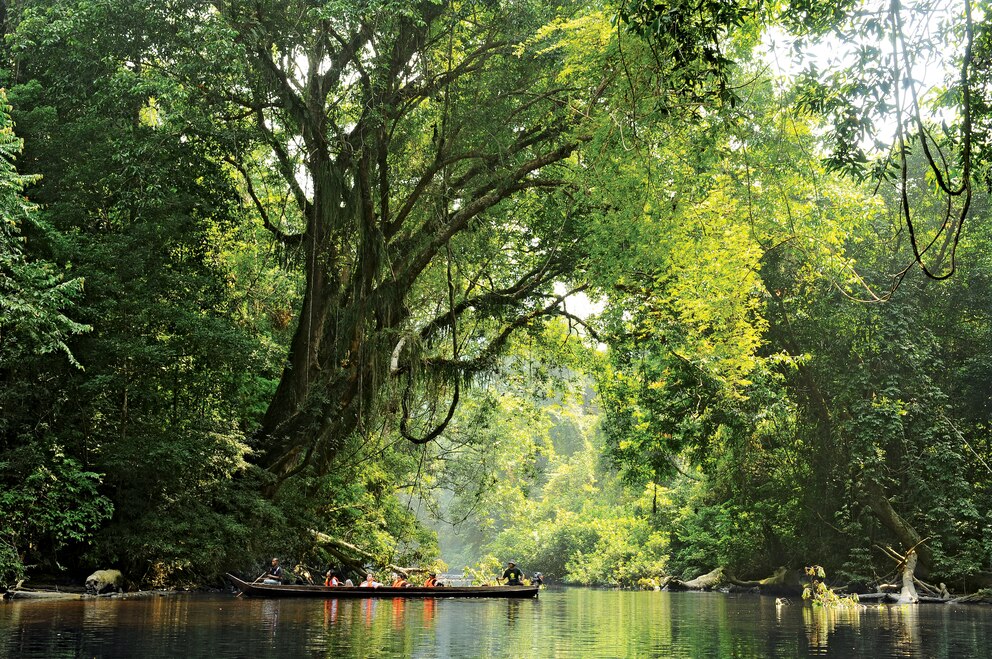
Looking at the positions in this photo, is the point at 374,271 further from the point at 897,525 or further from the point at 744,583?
the point at 744,583

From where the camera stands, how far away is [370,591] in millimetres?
21078

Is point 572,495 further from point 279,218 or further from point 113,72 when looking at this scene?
point 113,72

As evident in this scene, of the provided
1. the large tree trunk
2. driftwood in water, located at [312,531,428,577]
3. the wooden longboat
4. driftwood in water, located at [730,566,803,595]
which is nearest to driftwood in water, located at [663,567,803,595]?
driftwood in water, located at [730,566,803,595]

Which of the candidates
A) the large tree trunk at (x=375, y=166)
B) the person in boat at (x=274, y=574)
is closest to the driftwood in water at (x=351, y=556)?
the person in boat at (x=274, y=574)

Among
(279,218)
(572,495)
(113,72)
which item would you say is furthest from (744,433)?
(572,495)

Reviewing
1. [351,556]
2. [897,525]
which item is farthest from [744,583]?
[351,556]

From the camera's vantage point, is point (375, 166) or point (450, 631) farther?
point (375, 166)

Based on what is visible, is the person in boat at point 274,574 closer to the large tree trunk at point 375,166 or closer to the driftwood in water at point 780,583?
the large tree trunk at point 375,166

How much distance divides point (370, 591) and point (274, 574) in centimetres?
236

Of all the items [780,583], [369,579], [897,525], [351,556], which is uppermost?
[897,525]

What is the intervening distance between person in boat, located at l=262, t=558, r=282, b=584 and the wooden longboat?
0.73 m

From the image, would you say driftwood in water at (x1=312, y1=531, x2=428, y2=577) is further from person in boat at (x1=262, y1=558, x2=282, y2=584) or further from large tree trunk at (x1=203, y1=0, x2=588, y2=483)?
large tree trunk at (x1=203, y1=0, x2=588, y2=483)

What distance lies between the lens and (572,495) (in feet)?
189

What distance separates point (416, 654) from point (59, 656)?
10.8ft
